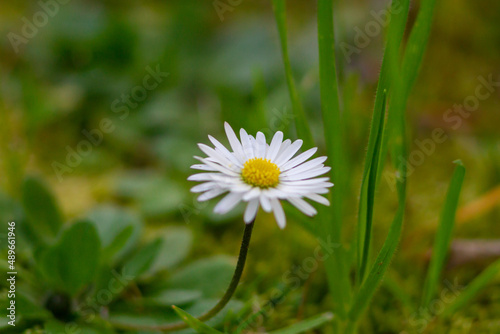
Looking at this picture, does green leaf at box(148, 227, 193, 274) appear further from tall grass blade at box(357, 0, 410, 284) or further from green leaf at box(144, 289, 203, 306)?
tall grass blade at box(357, 0, 410, 284)

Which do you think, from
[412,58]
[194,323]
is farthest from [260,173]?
[412,58]

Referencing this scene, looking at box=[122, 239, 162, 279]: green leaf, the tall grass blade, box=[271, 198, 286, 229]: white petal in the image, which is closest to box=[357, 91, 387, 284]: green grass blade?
the tall grass blade

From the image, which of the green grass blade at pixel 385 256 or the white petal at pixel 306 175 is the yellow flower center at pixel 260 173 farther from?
the green grass blade at pixel 385 256

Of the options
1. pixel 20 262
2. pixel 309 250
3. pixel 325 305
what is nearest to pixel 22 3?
pixel 20 262

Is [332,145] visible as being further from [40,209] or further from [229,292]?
[40,209]

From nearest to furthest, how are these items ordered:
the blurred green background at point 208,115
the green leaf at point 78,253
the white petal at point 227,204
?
the white petal at point 227,204 → the green leaf at point 78,253 → the blurred green background at point 208,115

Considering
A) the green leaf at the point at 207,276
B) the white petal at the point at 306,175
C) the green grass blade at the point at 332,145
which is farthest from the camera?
the green leaf at the point at 207,276

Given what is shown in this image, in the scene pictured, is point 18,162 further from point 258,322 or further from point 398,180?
point 398,180

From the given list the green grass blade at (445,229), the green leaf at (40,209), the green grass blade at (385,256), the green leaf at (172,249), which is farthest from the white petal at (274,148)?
the green leaf at (40,209)
